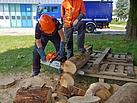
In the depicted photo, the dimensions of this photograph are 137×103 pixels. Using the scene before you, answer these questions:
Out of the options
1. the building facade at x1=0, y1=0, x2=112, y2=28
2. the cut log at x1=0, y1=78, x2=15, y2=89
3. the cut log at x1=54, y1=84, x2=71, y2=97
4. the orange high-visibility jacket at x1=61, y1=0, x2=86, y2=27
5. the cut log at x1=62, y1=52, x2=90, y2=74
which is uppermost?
the building facade at x1=0, y1=0, x2=112, y2=28

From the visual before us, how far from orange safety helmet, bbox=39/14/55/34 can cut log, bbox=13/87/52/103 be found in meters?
1.53

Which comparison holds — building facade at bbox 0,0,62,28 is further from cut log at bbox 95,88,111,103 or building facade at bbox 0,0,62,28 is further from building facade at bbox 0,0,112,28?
cut log at bbox 95,88,111,103

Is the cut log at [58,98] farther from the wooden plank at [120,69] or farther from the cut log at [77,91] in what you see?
the wooden plank at [120,69]

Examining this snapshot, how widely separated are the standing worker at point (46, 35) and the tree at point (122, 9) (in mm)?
36130

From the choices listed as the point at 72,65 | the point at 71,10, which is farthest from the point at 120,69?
the point at 71,10

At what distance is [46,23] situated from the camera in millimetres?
3607

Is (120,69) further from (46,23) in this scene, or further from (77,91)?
(46,23)

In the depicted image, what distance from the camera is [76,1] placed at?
4367 millimetres

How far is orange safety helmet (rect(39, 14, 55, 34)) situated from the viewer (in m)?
3.60

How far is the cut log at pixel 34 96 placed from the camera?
7.66ft

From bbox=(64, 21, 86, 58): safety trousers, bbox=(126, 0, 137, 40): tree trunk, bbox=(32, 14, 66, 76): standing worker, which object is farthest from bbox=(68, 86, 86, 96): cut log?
bbox=(126, 0, 137, 40): tree trunk

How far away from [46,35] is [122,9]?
3827cm

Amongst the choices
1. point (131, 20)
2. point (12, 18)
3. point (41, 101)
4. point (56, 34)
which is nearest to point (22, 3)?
point (12, 18)

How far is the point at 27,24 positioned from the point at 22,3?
98.1 inches
